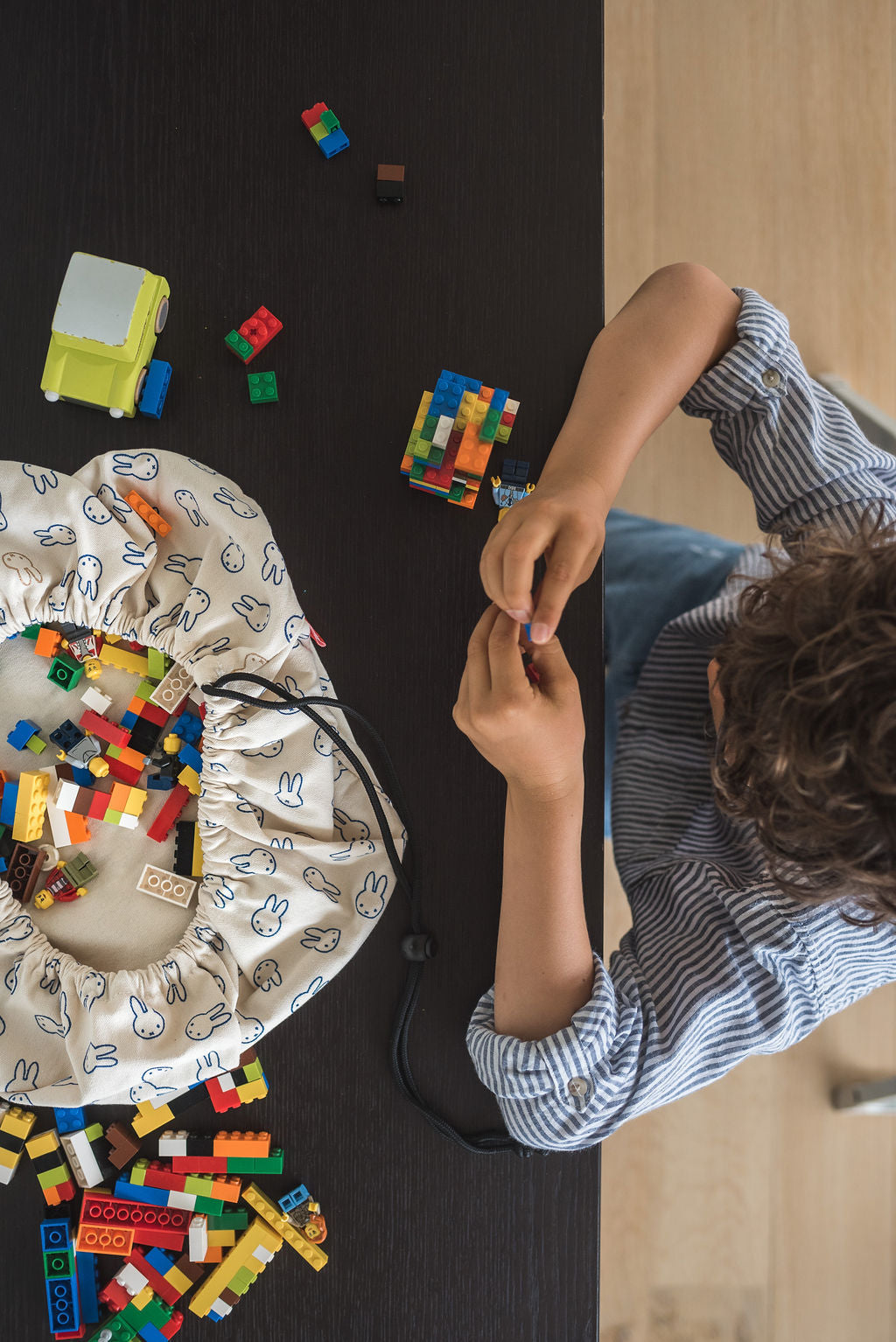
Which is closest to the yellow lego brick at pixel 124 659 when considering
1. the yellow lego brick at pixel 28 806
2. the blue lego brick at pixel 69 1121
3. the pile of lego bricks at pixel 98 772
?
the pile of lego bricks at pixel 98 772

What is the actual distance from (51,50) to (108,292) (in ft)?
0.83

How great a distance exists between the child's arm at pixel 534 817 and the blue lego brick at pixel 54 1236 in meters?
0.36

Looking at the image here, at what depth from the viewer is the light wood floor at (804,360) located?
4.04ft

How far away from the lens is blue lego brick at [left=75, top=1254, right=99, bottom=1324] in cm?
65

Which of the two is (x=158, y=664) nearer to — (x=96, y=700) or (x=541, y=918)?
(x=96, y=700)

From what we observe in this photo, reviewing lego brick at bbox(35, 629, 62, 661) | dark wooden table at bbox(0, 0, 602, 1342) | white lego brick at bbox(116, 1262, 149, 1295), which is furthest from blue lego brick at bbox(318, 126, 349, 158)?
white lego brick at bbox(116, 1262, 149, 1295)

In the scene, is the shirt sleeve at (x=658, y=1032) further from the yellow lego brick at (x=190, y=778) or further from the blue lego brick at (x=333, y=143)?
the blue lego brick at (x=333, y=143)

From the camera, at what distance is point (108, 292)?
668 mm

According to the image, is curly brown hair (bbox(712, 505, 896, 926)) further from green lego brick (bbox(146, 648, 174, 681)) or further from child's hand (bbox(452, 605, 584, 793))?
green lego brick (bbox(146, 648, 174, 681))

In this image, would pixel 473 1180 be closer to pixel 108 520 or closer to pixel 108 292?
pixel 108 520

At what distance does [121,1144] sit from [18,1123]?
3.1 inches

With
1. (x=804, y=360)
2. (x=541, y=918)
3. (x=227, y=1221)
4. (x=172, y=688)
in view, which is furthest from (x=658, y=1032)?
(x=804, y=360)

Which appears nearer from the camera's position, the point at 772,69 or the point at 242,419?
the point at 242,419

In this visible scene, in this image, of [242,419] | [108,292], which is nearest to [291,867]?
[242,419]
